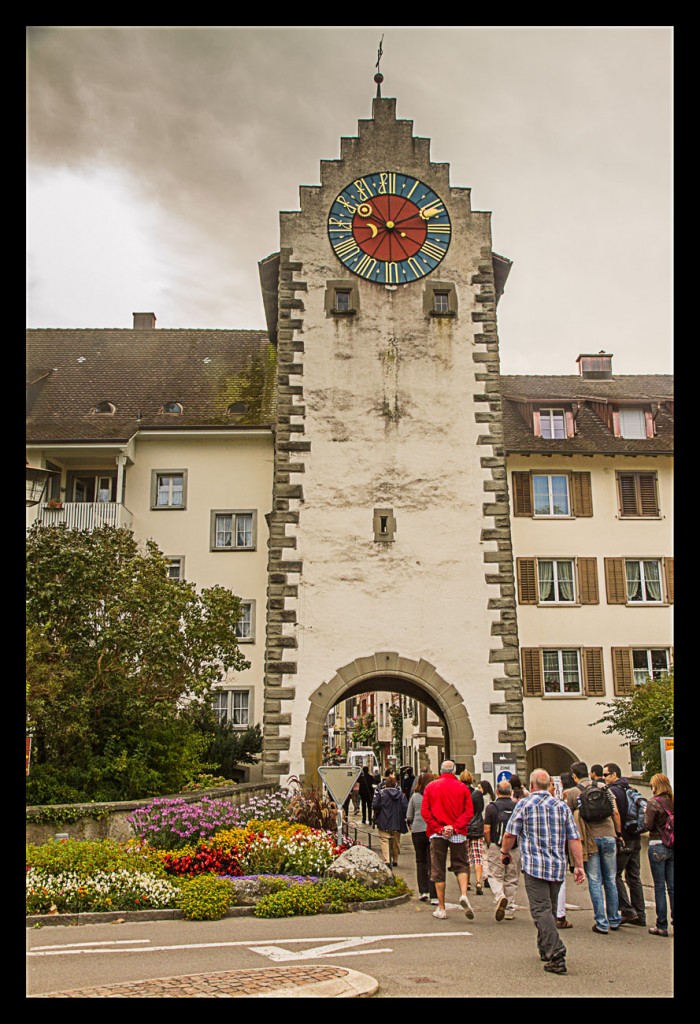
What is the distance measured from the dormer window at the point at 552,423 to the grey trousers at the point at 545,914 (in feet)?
77.1

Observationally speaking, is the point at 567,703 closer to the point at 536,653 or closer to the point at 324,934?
the point at 536,653

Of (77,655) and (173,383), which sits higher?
(173,383)

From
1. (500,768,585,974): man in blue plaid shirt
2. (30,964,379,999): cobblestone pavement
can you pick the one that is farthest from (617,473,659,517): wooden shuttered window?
(30,964,379,999): cobblestone pavement

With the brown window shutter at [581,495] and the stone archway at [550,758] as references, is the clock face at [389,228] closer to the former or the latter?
the brown window shutter at [581,495]

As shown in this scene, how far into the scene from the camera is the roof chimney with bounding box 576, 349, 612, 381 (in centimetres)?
3594

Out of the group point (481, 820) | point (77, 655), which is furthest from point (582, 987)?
point (77, 655)

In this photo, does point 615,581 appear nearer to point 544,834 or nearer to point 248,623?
point 248,623

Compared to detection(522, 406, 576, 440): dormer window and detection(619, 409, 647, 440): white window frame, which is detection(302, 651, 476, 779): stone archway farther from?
detection(619, 409, 647, 440): white window frame

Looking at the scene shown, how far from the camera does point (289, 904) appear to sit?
11.7 m

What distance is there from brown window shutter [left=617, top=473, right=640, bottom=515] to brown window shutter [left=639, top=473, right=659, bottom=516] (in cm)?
22

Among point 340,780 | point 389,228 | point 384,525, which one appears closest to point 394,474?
point 384,525

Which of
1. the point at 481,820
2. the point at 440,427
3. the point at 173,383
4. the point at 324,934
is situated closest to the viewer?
the point at 324,934

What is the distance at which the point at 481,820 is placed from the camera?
44.8 feet

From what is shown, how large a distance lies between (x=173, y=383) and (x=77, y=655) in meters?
15.7
